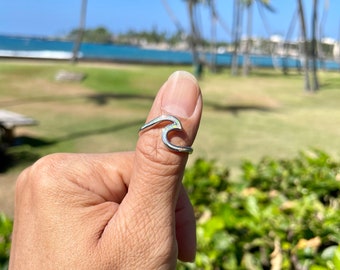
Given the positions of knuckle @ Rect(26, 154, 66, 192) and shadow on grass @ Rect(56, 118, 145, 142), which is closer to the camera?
knuckle @ Rect(26, 154, 66, 192)

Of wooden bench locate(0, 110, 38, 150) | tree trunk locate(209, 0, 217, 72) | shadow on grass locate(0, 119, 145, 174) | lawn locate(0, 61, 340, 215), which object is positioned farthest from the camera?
tree trunk locate(209, 0, 217, 72)

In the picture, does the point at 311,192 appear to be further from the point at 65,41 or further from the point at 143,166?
the point at 65,41

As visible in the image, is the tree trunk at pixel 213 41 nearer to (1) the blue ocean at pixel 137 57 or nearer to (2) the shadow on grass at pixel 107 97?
(1) the blue ocean at pixel 137 57

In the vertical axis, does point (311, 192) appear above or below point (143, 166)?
below

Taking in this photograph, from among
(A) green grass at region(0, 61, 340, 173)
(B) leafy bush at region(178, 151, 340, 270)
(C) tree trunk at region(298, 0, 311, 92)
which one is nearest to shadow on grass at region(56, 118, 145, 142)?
(A) green grass at region(0, 61, 340, 173)

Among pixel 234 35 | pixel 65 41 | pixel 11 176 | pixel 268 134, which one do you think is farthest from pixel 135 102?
pixel 65 41

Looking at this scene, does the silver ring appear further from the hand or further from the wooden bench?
the wooden bench
